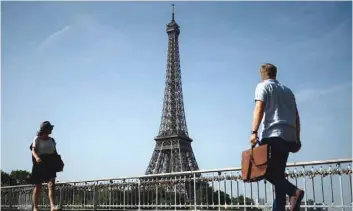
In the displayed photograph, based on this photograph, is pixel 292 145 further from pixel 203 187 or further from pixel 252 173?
pixel 203 187

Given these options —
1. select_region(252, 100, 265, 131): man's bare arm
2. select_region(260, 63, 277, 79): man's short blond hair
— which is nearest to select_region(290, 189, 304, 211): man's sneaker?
select_region(252, 100, 265, 131): man's bare arm

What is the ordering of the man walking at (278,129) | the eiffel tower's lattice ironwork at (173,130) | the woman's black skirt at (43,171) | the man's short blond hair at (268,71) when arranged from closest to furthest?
the man walking at (278,129) < the man's short blond hair at (268,71) < the woman's black skirt at (43,171) < the eiffel tower's lattice ironwork at (173,130)

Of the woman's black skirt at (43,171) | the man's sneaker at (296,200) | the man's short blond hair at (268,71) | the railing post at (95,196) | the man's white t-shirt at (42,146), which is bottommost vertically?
the railing post at (95,196)

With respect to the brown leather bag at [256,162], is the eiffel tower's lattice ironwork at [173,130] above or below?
above

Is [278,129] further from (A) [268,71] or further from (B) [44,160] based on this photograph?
(B) [44,160]

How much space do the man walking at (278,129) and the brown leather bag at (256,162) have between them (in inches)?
2.3

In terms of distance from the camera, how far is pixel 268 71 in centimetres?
390

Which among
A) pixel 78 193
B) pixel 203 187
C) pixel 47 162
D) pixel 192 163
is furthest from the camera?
pixel 192 163

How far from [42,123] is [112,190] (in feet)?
11.7

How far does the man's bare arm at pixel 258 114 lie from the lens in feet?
11.7

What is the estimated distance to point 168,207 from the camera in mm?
7801

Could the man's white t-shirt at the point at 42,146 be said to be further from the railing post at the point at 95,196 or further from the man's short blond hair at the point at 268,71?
the man's short blond hair at the point at 268,71

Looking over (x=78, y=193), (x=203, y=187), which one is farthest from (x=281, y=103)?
(x=78, y=193)

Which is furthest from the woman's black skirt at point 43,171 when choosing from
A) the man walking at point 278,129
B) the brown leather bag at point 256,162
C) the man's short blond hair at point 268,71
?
→ the man's short blond hair at point 268,71
